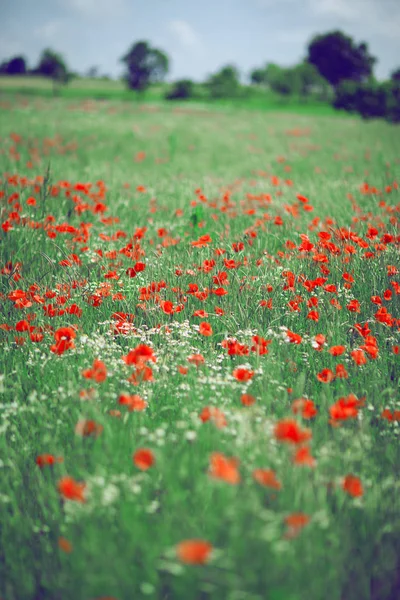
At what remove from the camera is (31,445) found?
210 centimetres

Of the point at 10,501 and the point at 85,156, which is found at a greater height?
the point at 85,156

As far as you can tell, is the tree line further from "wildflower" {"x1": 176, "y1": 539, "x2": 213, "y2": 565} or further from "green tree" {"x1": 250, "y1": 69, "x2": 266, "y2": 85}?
"wildflower" {"x1": 176, "y1": 539, "x2": 213, "y2": 565}

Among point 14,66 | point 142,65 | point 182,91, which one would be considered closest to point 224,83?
point 182,91

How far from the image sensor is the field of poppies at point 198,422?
4.63 ft

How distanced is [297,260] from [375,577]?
269cm

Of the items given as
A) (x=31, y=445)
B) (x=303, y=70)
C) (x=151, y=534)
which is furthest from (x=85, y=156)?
(x=303, y=70)

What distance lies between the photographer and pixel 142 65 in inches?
3258

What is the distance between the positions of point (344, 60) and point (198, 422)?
10017cm

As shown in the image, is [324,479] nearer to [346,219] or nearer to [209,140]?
[346,219]

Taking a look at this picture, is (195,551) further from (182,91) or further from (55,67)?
(55,67)

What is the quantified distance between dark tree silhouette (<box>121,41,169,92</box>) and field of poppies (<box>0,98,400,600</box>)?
84.8m

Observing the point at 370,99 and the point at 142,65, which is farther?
the point at 142,65

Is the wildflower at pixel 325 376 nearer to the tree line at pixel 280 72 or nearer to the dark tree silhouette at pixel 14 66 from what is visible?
the tree line at pixel 280 72

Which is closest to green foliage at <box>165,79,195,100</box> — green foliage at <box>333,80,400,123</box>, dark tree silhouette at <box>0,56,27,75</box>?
green foliage at <box>333,80,400,123</box>
